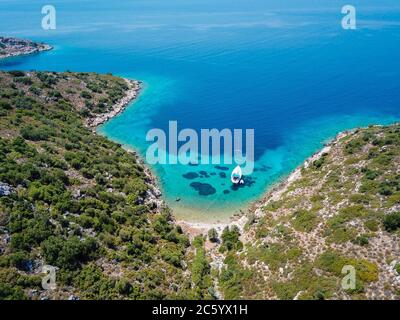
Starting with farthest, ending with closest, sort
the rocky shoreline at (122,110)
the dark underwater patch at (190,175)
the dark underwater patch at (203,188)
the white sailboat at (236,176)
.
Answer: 1. the dark underwater patch at (190,175)
2. the white sailboat at (236,176)
3. the dark underwater patch at (203,188)
4. the rocky shoreline at (122,110)

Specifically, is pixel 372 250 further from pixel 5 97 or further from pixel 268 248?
pixel 5 97

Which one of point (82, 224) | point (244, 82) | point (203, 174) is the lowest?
point (82, 224)

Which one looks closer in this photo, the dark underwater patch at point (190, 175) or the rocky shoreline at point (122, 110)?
the rocky shoreline at point (122, 110)

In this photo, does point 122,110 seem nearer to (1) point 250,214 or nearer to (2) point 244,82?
(2) point 244,82

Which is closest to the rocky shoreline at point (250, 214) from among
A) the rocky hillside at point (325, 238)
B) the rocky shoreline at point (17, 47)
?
the rocky hillside at point (325, 238)

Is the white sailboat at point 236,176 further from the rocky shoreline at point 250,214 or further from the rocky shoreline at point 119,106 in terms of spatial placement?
the rocky shoreline at point 119,106

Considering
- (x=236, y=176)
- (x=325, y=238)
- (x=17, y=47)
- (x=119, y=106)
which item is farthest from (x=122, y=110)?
(x=17, y=47)

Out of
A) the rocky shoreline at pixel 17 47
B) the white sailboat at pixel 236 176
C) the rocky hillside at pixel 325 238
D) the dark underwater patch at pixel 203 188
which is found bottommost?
the rocky hillside at pixel 325 238
